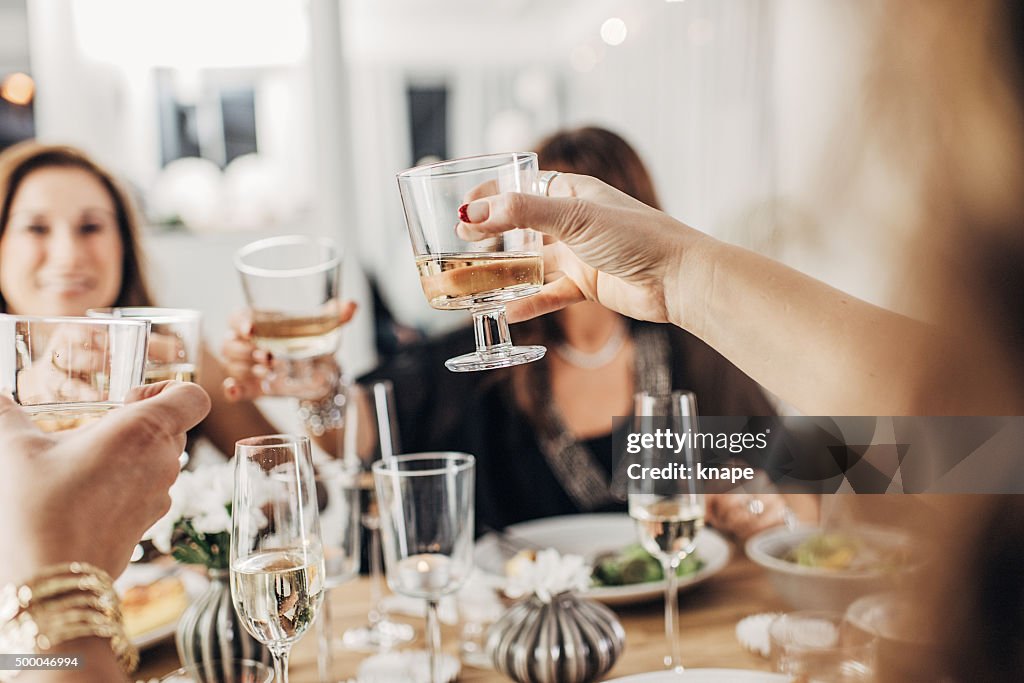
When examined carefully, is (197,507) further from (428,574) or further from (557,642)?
(557,642)

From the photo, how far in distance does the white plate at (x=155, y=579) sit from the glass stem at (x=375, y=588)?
21 centimetres

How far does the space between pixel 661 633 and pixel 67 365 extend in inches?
25.3

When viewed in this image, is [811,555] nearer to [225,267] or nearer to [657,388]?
[657,388]

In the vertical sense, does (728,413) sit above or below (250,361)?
below

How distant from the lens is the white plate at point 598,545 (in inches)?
37.4

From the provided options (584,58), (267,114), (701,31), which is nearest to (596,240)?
(701,31)

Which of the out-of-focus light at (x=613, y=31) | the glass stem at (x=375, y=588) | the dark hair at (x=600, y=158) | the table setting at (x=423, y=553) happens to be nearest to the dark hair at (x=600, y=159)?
the dark hair at (x=600, y=158)

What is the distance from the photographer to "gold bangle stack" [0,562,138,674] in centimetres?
48

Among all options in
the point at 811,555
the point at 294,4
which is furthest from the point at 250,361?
the point at 294,4

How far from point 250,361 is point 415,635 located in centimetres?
48

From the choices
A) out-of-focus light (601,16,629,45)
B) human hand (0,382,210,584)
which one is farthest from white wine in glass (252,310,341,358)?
out-of-focus light (601,16,629,45)

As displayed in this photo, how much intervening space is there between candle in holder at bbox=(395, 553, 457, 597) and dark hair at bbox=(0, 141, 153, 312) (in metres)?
0.95

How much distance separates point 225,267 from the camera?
3.04 m

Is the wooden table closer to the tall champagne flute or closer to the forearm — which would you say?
the tall champagne flute
